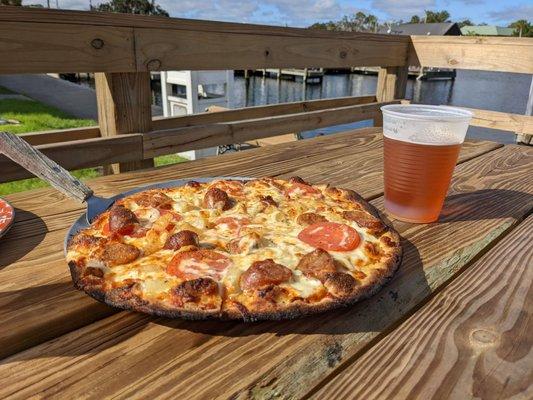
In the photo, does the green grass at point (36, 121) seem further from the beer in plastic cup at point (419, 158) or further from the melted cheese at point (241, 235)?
the beer in plastic cup at point (419, 158)

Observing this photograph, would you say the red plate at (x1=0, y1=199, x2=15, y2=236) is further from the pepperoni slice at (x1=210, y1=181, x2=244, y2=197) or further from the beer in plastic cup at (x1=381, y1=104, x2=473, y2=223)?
the beer in plastic cup at (x1=381, y1=104, x2=473, y2=223)

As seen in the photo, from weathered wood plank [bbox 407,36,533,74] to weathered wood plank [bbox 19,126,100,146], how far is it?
9.76 feet

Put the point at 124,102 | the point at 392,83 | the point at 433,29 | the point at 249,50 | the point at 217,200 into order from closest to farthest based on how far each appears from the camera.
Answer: the point at 217,200
the point at 124,102
the point at 249,50
the point at 392,83
the point at 433,29

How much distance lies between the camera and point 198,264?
80 centimetres

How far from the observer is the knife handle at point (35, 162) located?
3.11ft

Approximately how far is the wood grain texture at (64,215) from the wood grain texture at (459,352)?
19.3 inches

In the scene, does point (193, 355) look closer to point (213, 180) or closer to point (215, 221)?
point (215, 221)

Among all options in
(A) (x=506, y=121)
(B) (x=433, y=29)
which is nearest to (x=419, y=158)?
(A) (x=506, y=121)

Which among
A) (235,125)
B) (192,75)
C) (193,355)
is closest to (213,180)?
(193,355)

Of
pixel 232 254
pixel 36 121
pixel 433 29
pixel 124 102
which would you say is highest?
pixel 433 29

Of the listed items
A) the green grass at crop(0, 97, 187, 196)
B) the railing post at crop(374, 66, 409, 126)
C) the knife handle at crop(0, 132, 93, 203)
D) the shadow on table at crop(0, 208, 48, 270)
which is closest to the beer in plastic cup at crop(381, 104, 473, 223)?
the knife handle at crop(0, 132, 93, 203)

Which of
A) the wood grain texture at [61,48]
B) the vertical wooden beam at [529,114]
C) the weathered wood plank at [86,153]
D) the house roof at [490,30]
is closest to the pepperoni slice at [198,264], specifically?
the weathered wood plank at [86,153]

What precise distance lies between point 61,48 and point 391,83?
10.1 feet

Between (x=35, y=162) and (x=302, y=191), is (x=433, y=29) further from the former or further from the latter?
(x=35, y=162)
